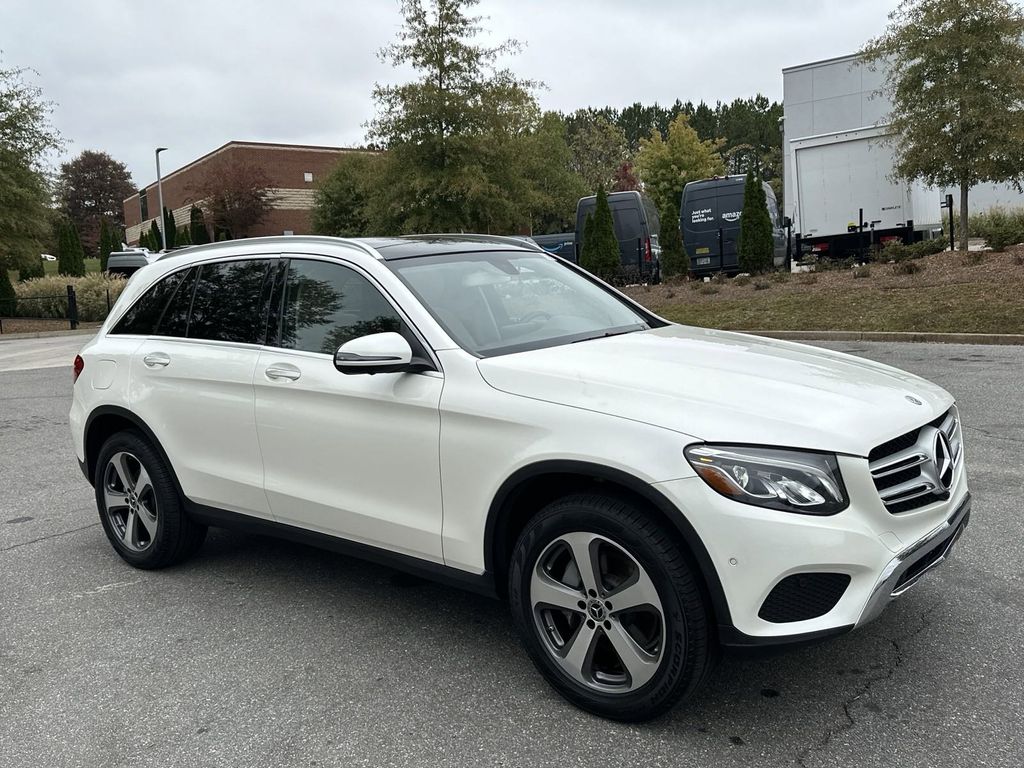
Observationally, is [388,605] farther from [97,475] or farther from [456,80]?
[456,80]

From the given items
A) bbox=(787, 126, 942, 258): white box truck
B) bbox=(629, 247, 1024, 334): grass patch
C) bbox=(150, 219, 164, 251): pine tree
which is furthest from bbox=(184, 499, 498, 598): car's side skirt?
bbox=(150, 219, 164, 251): pine tree

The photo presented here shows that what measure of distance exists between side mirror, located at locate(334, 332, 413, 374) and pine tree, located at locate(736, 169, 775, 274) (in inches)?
713

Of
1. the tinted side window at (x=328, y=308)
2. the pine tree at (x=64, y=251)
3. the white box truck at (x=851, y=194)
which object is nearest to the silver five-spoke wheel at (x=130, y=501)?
the tinted side window at (x=328, y=308)

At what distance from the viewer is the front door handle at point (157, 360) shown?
446cm

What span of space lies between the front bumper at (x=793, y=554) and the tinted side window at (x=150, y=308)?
124 inches

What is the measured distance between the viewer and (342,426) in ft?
11.9

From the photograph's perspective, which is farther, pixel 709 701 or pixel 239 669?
pixel 239 669

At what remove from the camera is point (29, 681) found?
11.6ft

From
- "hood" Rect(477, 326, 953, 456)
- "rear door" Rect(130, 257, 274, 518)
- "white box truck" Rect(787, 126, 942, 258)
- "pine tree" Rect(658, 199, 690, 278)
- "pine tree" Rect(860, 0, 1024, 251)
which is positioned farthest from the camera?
"white box truck" Rect(787, 126, 942, 258)

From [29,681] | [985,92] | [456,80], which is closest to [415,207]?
[456,80]

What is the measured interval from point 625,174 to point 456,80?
40.7 meters

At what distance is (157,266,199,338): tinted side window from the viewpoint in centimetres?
457

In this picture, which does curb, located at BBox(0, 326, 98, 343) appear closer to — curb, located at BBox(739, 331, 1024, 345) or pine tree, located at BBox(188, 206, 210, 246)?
curb, located at BBox(739, 331, 1024, 345)

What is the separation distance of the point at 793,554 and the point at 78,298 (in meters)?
31.3
